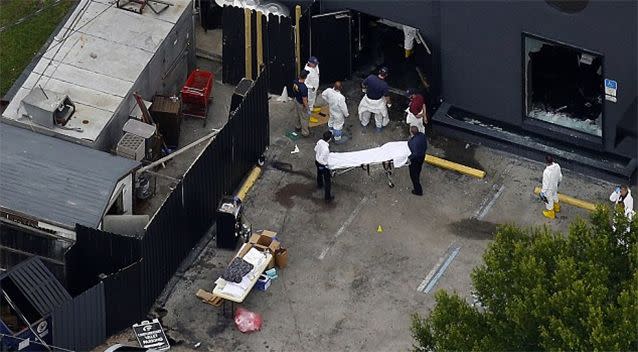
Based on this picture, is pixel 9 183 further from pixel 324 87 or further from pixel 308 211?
pixel 324 87

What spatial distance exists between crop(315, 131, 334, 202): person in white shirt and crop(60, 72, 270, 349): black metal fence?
133 centimetres

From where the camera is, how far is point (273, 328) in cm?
2600

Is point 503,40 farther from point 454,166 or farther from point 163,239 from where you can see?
point 163,239

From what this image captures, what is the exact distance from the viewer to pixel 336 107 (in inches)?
1152

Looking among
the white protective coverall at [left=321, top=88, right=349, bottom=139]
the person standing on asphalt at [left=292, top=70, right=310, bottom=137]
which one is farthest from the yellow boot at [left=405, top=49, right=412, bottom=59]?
the person standing on asphalt at [left=292, top=70, right=310, bottom=137]

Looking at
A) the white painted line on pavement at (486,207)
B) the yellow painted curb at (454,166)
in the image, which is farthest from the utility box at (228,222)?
the white painted line on pavement at (486,207)

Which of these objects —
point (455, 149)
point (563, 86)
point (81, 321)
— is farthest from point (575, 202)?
point (81, 321)

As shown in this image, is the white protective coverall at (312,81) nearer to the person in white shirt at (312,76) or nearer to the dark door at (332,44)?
the person in white shirt at (312,76)

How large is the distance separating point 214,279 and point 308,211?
2.37 metres

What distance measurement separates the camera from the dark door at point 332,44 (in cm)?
3034

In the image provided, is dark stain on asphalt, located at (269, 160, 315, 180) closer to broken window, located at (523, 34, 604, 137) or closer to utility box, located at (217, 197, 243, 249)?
utility box, located at (217, 197, 243, 249)

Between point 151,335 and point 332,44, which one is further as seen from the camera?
point 332,44

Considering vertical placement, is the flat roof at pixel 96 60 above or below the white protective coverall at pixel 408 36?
above

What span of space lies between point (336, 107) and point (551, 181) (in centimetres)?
424
